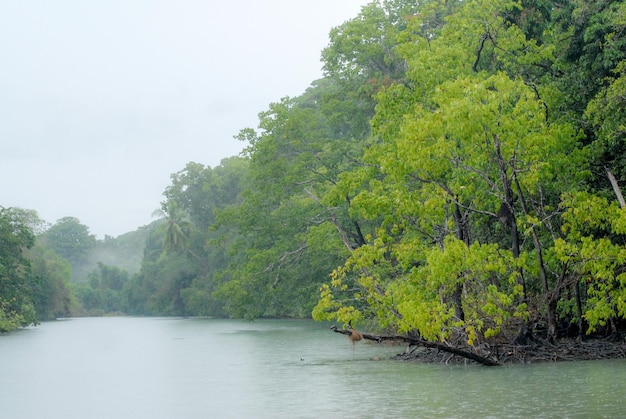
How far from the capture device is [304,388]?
15320 mm

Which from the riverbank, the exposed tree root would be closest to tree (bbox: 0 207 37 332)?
the exposed tree root

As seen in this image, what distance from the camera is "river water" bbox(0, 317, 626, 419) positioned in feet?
39.6

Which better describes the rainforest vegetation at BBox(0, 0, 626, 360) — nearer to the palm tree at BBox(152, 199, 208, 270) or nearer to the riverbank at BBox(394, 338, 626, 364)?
the riverbank at BBox(394, 338, 626, 364)

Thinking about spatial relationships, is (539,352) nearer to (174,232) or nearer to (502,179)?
(502,179)

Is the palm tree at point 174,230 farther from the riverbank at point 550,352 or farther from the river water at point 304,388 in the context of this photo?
the riverbank at point 550,352

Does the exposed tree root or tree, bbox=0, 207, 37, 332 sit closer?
the exposed tree root

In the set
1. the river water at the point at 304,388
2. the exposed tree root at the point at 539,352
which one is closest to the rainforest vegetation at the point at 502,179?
the exposed tree root at the point at 539,352

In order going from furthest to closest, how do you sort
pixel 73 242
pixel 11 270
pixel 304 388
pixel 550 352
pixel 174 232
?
pixel 73 242 → pixel 174 232 → pixel 11 270 → pixel 550 352 → pixel 304 388

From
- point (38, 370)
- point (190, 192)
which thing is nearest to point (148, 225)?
point (190, 192)

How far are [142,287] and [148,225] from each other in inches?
1936

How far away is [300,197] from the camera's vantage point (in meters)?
34.0

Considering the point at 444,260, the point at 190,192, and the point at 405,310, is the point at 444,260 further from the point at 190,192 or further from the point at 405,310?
the point at 190,192

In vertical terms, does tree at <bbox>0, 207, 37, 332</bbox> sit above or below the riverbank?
above

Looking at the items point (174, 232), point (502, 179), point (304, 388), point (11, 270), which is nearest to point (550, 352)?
point (502, 179)
